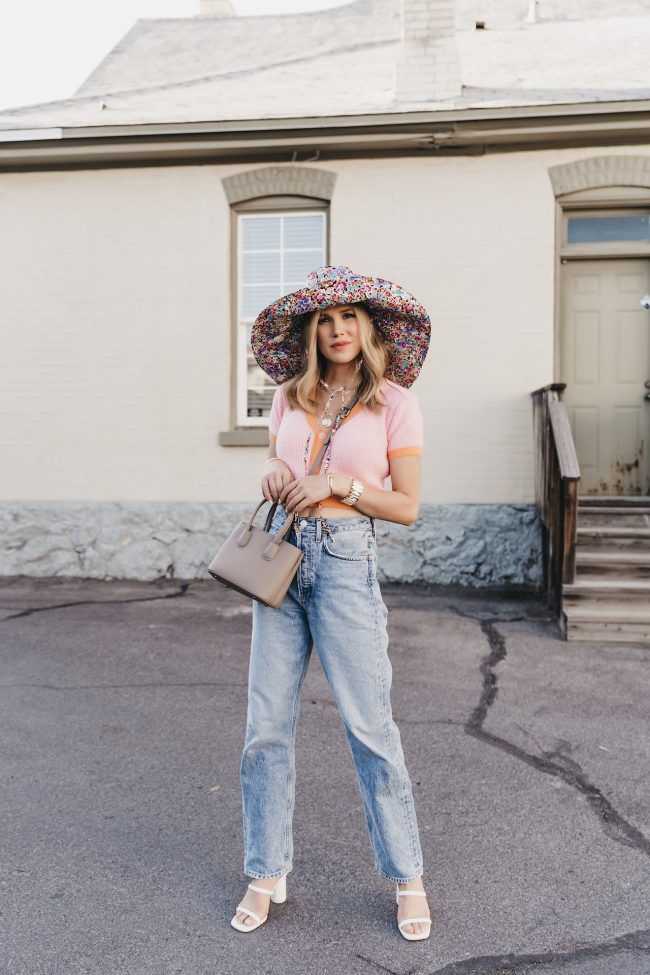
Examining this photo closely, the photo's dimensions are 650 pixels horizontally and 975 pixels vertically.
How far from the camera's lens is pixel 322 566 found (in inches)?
106

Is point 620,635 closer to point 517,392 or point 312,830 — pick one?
point 517,392

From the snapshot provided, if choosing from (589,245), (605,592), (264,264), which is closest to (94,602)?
(264,264)

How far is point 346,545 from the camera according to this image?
8.86 feet

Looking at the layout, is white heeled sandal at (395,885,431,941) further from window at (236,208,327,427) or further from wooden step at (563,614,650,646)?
window at (236,208,327,427)

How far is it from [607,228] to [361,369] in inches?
265

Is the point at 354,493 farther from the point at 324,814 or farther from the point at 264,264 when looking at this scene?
the point at 264,264

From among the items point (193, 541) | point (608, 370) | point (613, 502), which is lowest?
point (193, 541)

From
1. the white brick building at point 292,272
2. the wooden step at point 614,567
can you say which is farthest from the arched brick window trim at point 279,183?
the wooden step at point 614,567

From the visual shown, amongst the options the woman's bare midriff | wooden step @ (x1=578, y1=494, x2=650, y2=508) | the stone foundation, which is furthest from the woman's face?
the stone foundation

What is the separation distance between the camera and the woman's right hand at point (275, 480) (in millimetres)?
2664

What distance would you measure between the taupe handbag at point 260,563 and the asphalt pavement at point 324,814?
1105mm

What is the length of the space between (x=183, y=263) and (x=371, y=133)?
224 cm

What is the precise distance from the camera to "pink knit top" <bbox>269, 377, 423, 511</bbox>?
2.74m

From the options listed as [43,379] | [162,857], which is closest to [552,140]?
[43,379]
